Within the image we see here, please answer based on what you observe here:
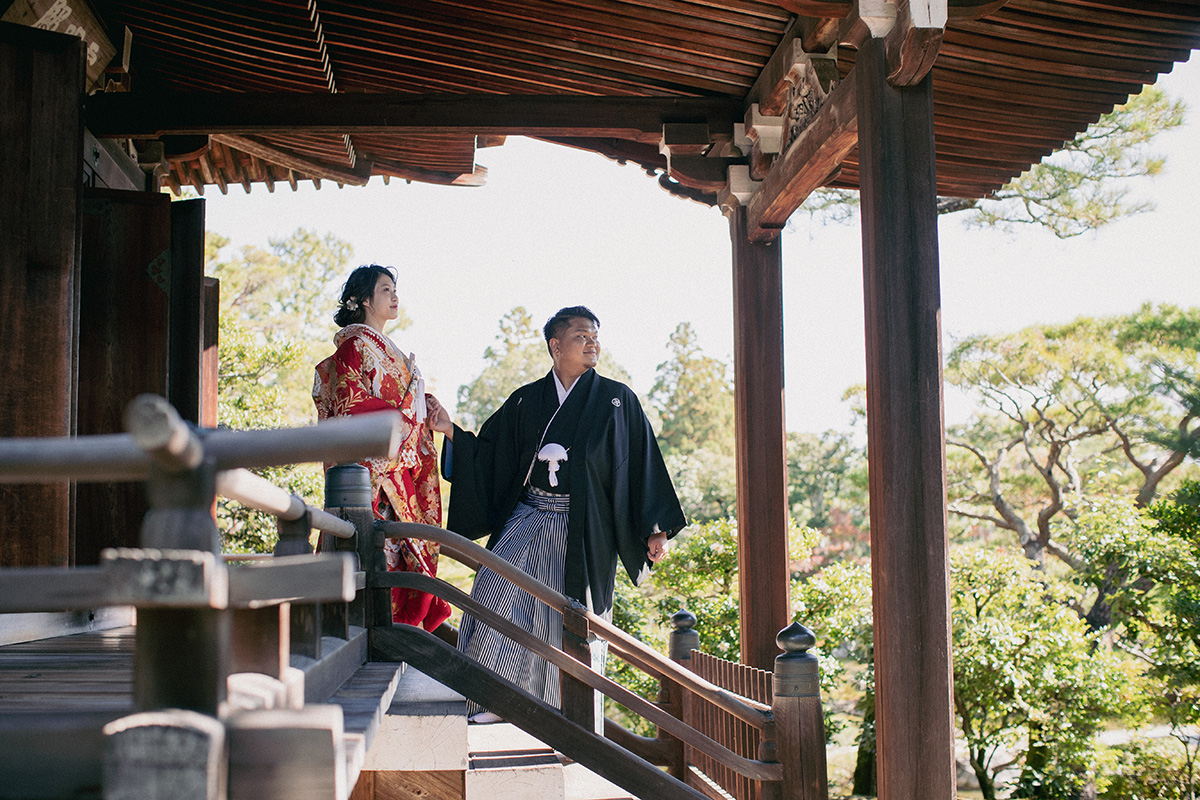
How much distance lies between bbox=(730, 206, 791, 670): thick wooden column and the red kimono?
1.49m

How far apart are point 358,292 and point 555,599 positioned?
1.72 metres

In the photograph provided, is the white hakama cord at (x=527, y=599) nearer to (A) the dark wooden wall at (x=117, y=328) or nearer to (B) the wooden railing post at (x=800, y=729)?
(B) the wooden railing post at (x=800, y=729)

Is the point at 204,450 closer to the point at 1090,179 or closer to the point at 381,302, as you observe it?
the point at 381,302

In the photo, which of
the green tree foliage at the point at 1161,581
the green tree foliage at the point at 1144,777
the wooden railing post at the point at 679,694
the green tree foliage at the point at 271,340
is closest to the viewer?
the wooden railing post at the point at 679,694

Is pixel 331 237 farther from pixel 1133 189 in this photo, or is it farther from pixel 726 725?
pixel 726 725

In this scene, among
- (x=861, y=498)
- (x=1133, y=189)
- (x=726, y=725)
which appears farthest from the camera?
(x=861, y=498)

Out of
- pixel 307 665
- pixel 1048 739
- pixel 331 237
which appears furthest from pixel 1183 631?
pixel 331 237

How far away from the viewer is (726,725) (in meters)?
4.15

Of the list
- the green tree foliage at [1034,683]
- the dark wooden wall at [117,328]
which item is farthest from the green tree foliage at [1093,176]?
the dark wooden wall at [117,328]

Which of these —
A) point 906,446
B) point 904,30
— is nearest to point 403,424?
point 906,446

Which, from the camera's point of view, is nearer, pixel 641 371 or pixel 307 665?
pixel 307 665

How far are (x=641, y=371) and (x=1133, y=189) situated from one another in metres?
20.1

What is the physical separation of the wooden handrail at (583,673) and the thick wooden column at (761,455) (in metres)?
1.43

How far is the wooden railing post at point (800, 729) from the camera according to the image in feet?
10.9
